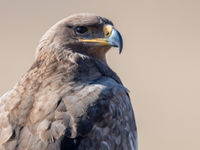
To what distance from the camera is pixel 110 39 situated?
7098mm

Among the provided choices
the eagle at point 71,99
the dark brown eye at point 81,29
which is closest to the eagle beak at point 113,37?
the eagle at point 71,99

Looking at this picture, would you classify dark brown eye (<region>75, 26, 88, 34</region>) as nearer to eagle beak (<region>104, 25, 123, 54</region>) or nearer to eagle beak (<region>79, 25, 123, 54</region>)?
eagle beak (<region>79, 25, 123, 54</region>)

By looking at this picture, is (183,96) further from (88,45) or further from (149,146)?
(88,45)

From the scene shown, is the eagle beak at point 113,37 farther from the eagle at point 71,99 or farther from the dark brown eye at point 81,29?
the dark brown eye at point 81,29

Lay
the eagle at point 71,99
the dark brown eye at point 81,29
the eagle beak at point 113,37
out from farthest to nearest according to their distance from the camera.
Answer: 1. the dark brown eye at point 81,29
2. the eagle beak at point 113,37
3. the eagle at point 71,99

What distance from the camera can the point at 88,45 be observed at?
7148 millimetres

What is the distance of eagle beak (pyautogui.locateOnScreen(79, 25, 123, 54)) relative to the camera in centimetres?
704

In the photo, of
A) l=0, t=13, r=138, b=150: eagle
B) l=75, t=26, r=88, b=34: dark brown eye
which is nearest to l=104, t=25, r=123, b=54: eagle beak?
l=0, t=13, r=138, b=150: eagle

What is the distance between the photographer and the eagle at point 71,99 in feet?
19.8

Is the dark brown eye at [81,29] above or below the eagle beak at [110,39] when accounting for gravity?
above

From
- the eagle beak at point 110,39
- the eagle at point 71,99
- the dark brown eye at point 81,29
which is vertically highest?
the dark brown eye at point 81,29

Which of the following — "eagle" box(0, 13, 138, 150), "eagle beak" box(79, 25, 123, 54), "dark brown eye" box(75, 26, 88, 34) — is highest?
"dark brown eye" box(75, 26, 88, 34)

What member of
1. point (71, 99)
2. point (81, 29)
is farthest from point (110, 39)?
point (71, 99)

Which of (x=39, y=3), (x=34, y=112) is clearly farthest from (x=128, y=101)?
(x=39, y=3)
